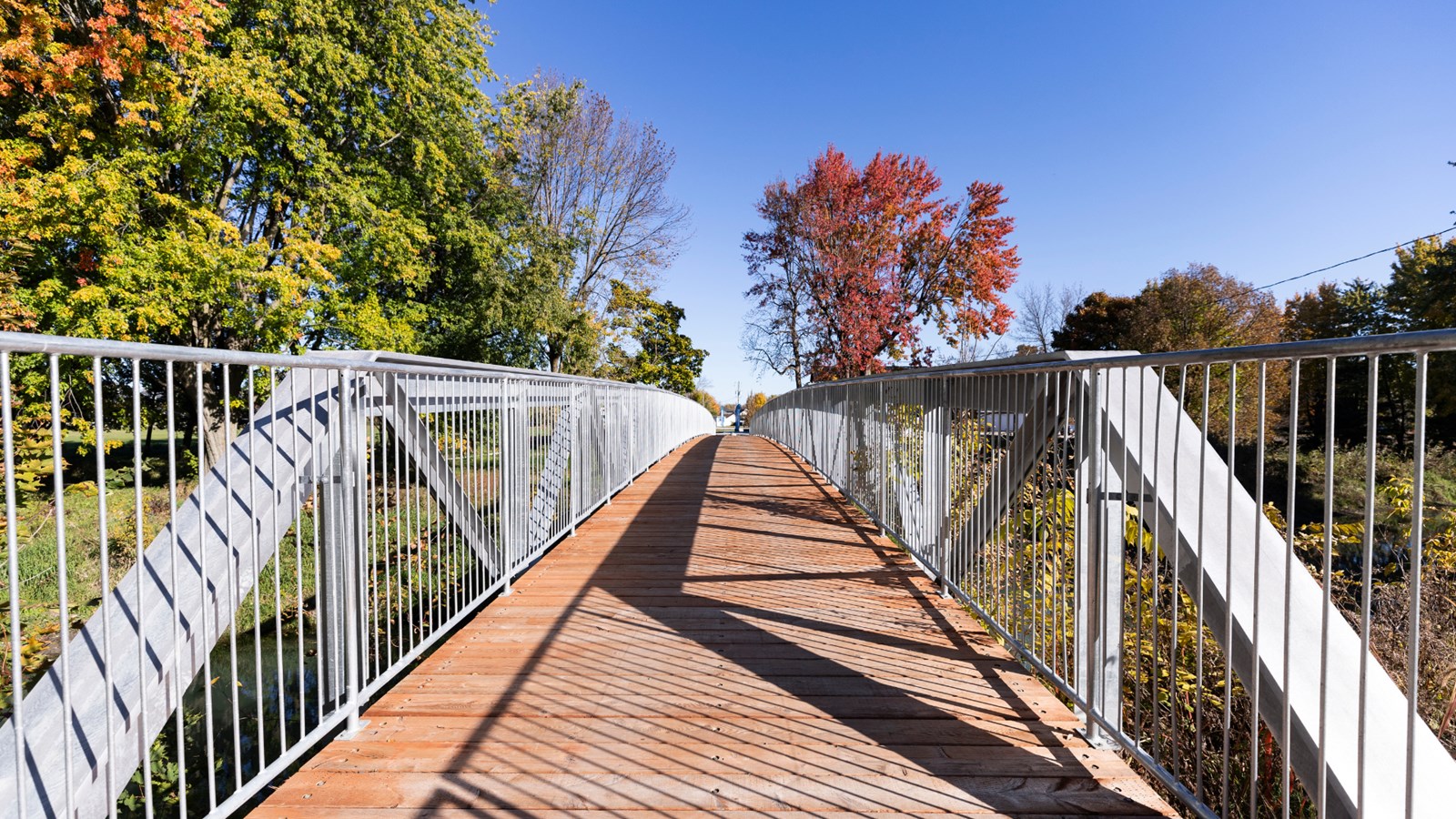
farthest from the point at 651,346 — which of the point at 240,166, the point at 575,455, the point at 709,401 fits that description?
the point at 575,455

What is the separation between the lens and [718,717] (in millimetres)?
2523

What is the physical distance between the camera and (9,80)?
31.8 ft

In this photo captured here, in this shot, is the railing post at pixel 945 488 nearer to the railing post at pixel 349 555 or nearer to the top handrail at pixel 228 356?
the top handrail at pixel 228 356

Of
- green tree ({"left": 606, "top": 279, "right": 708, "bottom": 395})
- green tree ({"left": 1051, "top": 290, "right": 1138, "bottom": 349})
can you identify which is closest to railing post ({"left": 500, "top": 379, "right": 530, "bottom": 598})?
green tree ({"left": 606, "top": 279, "right": 708, "bottom": 395})

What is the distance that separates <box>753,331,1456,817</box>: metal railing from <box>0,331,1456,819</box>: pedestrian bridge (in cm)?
1

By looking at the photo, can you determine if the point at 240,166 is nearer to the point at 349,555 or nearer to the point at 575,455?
the point at 575,455

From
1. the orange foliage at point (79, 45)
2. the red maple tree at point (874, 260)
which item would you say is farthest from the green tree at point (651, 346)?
the orange foliage at point (79, 45)

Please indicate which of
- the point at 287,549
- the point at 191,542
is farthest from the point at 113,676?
the point at 287,549

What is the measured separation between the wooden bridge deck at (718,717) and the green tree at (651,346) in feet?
65.4

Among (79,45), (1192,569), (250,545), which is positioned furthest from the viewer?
(79,45)

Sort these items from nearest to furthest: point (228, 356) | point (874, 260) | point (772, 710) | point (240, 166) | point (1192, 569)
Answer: point (228, 356) < point (1192, 569) < point (772, 710) < point (240, 166) < point (874, 260)

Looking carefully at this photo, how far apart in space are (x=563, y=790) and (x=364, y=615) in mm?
1089

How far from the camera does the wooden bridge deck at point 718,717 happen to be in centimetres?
205

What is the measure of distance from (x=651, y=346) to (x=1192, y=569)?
4077 cm
